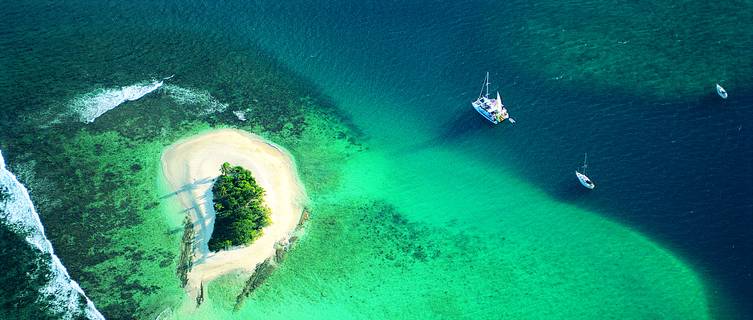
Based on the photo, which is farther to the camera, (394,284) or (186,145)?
(186,145)

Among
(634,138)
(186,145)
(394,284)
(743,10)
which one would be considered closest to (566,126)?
(634,138)

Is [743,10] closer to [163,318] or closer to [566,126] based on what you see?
[566,126]

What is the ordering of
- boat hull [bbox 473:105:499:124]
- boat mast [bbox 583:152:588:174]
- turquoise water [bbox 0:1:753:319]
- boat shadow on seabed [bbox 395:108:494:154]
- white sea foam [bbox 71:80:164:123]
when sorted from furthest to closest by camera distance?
white sea foam [bbox 71:80:164:123] → boat hull [bbox 473:105:499:124] → boat shadow on seabed [bbox 395:108:494:154] → boat mast [bbox 583:152:588:174] → turquoise water [bbox 0:1:753:319]

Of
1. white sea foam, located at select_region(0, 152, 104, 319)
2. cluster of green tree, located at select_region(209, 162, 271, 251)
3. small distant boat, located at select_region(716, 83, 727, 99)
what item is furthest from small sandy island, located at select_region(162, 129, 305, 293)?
small distant boat, located at select_region(716, 83, 727, 99)

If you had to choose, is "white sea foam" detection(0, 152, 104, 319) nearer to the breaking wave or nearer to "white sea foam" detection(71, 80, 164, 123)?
"white sea foam" detection(71, 80, 164, 123)

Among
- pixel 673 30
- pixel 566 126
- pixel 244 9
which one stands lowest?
pixel 566 126

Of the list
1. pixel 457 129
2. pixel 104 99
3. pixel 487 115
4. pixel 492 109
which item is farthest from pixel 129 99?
pixel 492 109
